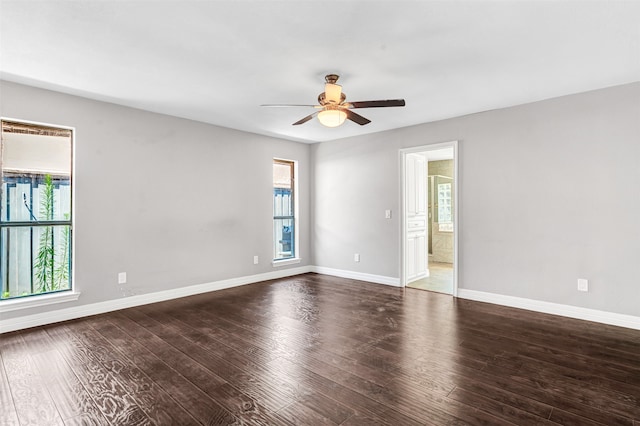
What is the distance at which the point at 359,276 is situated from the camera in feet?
18.8

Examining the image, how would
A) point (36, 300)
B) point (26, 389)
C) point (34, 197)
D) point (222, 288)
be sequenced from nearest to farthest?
point (26, 389) < point (36, 300) < point (34, 197) < point (222, 288)

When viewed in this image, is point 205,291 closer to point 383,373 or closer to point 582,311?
point 383,373

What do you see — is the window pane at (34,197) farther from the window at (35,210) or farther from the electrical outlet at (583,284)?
the electrical outlet at (583,284)

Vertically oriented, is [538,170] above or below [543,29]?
below

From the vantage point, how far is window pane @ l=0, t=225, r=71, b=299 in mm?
3445

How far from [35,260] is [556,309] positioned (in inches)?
232

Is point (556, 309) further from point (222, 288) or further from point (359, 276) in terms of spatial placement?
point (222, 288)

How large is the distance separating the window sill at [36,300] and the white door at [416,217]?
4524 millimetres

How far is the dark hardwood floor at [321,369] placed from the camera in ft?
6.44

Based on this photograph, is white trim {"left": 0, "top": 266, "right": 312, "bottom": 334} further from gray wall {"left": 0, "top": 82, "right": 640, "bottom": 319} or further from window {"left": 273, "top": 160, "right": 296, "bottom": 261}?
window {"left": 273, "top": 160, "right": 296, "bottom": 261}

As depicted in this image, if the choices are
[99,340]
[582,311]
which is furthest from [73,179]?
[582,311]

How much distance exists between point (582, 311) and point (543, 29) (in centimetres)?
303

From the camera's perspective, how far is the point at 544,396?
2.12 metres

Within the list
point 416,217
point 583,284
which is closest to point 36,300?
point 416,217
